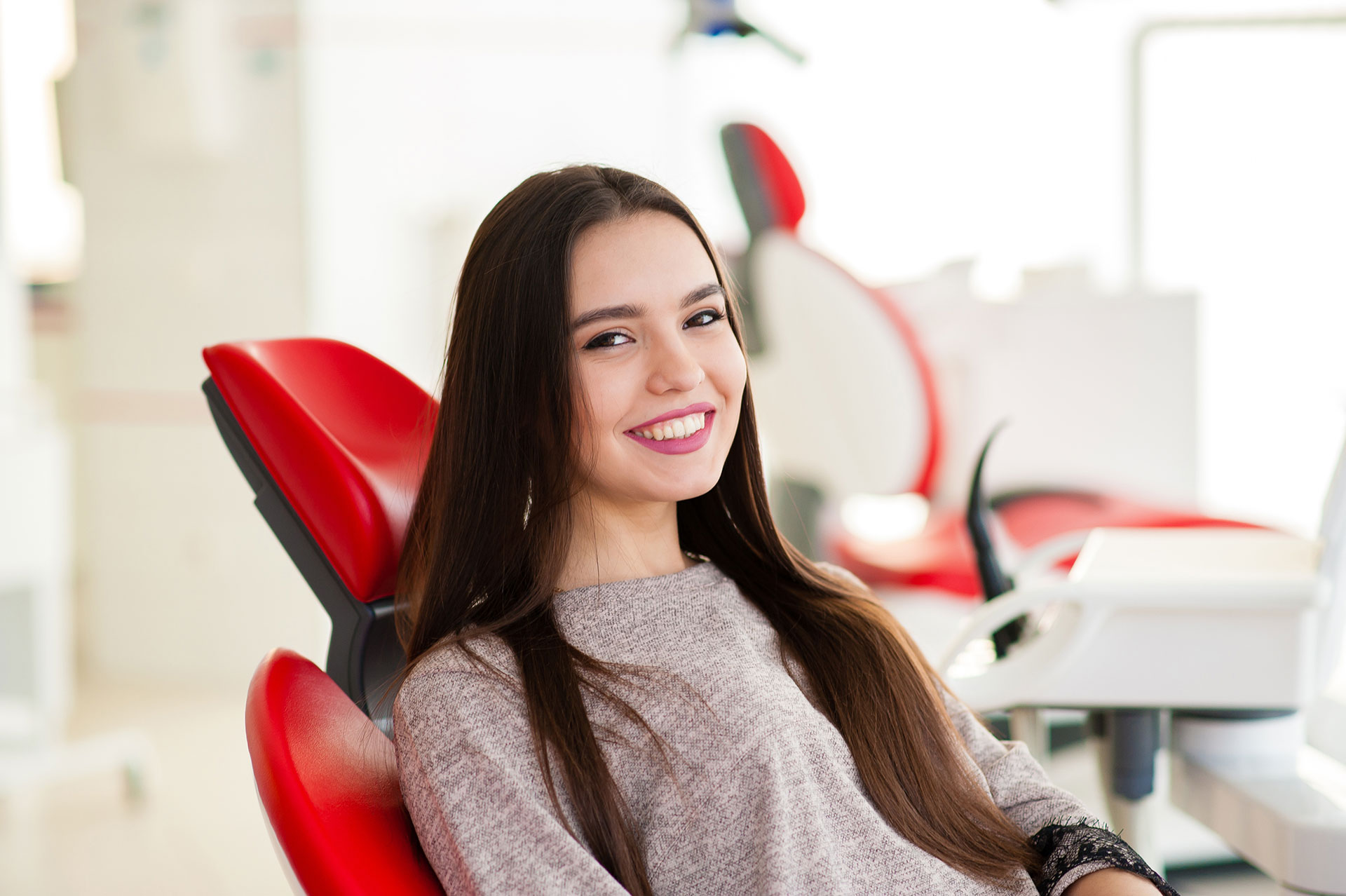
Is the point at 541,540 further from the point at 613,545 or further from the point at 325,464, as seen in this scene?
the point at 325,464

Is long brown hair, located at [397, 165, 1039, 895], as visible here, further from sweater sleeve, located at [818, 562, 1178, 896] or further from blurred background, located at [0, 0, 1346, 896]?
blurred background, located at [0, 0, 1346, 896]

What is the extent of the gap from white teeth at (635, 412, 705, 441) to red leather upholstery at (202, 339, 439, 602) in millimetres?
254

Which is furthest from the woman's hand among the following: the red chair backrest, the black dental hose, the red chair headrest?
the red chair headrest

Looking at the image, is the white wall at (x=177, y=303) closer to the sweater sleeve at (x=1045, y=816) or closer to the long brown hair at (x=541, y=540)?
the long brown hair at (x=541, y=540)

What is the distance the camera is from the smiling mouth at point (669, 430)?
1010mm

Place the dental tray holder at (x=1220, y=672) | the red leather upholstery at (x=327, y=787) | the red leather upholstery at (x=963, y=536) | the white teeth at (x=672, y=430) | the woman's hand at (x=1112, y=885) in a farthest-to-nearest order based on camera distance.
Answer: the red leather upholstery at (x=963, y=536) < the dental tray holder at (x=1220, y=672) < the white teeth at (x=672, y=430) < the woman's hand at (x=1112, y=885) < the red leather upholstery at (x=327, y=787)

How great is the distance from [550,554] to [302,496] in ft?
0.77

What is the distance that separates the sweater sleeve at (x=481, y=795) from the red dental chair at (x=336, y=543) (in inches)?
1.6

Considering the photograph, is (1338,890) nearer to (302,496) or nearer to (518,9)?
(302,496)

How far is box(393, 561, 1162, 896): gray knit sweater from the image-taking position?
818mm

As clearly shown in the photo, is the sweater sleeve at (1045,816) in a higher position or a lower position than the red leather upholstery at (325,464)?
lower

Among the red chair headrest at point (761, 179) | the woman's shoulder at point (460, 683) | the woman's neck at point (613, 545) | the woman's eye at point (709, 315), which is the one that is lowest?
the woman's shoulder at point (460, 683)

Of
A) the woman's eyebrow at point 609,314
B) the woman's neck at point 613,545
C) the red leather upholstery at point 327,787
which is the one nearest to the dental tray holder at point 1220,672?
the woman's neck at point 613,545

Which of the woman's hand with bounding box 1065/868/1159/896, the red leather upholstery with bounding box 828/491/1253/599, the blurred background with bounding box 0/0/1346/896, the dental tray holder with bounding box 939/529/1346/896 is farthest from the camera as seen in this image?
the blurred background with bounding box 0/0/1346/896
